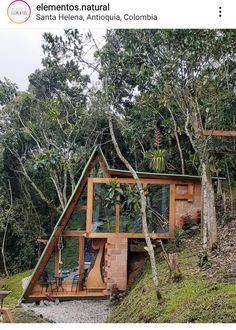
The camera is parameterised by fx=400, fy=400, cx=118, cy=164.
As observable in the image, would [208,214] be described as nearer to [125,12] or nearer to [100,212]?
[100,212]

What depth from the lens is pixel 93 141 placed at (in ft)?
42.0

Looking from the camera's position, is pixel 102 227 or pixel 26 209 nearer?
pixel 102 227

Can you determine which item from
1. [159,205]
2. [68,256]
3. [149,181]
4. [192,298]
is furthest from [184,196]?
[192,298]

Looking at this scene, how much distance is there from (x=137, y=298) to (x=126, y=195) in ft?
4.97

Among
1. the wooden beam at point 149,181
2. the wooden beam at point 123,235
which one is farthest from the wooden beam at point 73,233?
the wooden beam at point 149,181

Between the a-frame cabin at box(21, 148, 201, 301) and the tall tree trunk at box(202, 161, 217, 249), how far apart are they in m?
1.78

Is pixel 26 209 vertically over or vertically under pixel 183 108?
under

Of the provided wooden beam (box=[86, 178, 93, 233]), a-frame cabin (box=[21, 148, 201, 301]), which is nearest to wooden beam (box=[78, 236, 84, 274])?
a-frame cabin (box=[21, 148, 201, 301])

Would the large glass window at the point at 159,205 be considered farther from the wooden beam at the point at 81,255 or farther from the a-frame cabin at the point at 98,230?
the wooden beam at the point at 81,255

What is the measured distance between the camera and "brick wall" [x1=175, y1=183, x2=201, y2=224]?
8031 mm

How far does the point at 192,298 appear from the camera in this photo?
13.5ft

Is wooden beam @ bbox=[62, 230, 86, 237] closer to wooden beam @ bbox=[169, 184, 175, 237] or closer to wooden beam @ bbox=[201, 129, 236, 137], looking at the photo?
wooden beam @ bbox=[169, 184, 175, 237]
